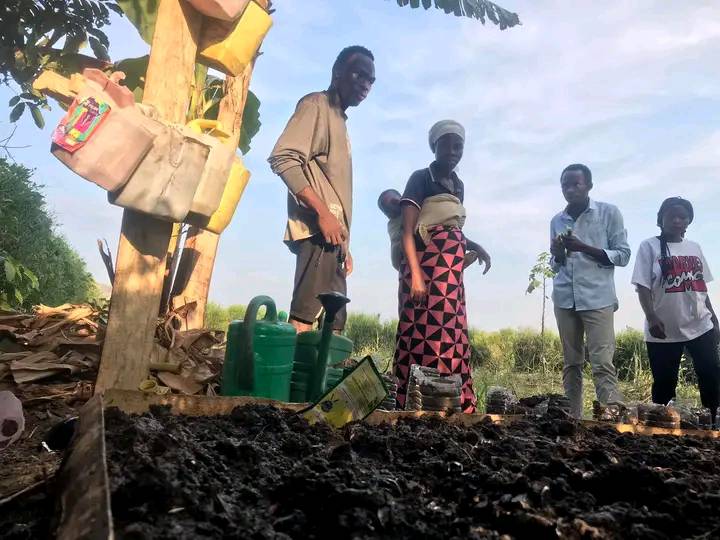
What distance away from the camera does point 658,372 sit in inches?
134

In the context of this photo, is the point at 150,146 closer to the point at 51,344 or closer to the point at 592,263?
the point at 51,344

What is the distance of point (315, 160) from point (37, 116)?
13.5 ft

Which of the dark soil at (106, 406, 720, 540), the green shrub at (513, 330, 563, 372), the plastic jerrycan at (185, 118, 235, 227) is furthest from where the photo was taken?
the green shrub at (513, 330, 563, 372)

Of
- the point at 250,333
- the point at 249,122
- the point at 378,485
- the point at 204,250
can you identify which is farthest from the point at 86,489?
the point at 249,122

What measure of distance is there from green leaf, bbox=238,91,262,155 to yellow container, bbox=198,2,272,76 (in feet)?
8.06

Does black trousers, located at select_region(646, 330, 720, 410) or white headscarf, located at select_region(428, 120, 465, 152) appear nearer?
white headscarf, located at select_region(428, 120, 465, 152)

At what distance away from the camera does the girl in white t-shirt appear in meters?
3.37

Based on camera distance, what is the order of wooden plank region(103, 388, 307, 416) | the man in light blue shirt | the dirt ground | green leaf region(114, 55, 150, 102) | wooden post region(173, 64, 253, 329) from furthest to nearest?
green leaf region(114, 55, 150, 102) → wooden post region(173, 64, 253, 329) → the man in light blue shirt → wooden plank region(103, 388, 307, 416) → the dirt ground

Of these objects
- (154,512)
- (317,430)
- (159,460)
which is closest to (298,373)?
(317,430)

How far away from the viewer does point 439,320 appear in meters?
2.51

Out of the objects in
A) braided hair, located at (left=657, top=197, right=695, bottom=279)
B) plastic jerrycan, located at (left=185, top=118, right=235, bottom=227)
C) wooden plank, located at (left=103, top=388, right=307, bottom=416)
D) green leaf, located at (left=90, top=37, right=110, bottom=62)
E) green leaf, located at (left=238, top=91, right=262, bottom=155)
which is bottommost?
wooden plank, located at (left=103, top=388, right=307, bottom=416)

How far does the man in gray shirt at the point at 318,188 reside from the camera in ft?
7.02

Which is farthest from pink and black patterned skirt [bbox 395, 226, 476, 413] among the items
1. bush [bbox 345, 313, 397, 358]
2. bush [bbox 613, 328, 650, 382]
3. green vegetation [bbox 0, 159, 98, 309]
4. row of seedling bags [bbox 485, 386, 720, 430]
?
bush [bbox 345, 313, 397, 358]

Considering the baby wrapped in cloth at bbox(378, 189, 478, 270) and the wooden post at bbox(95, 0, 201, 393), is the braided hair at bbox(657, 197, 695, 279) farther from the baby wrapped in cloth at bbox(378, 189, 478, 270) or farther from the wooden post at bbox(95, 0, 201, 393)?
the wooden post at bbox(95, 0, 201, 393)
